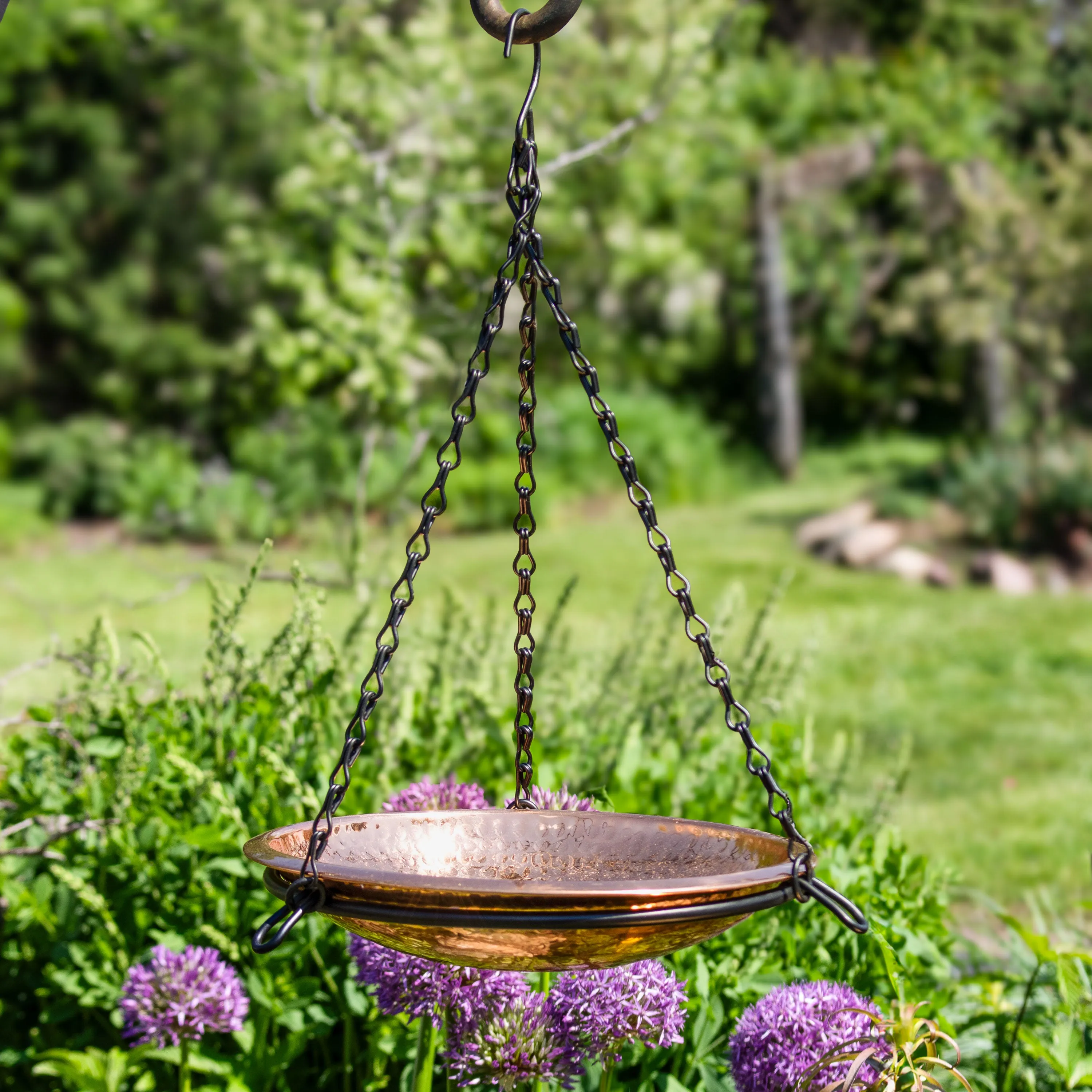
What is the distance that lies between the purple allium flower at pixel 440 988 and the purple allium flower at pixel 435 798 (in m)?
0.35

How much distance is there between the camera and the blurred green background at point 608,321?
566cm

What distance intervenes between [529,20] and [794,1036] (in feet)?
4.77

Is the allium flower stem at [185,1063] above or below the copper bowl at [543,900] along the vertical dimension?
below

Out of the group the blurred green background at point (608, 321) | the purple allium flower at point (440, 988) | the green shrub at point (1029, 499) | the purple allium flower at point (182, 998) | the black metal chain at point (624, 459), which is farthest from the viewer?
the green shrub at point (1029, 499)

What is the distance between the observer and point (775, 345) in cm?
1245

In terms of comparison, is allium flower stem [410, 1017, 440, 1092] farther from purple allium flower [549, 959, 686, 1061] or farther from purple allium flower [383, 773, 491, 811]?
purple allium flower [383, 773, 491, 811]

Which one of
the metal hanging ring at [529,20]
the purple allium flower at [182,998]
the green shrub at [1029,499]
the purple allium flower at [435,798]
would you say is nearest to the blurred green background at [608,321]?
the green shrub at [1029,499]

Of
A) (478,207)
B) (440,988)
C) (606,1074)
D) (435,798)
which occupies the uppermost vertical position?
(478,207)

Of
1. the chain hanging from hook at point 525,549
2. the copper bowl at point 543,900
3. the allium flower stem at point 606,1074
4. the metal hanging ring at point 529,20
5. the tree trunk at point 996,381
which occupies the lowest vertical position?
the allium flower stem at point 606,1074

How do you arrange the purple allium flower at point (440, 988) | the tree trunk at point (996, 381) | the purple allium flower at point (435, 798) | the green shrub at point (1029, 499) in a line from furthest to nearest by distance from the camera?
the tree trunk at point (996, 381) → the green shrub at point (1029, 499) → the purple allium flower at point (435, 798) → the purple allium flower at point (440, 988)

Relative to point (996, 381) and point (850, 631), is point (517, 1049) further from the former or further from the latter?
point (996, 381)

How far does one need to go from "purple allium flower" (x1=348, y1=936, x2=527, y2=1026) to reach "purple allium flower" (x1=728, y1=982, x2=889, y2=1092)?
323mm

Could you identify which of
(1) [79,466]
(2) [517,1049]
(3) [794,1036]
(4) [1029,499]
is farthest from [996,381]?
(2) [517,1049]

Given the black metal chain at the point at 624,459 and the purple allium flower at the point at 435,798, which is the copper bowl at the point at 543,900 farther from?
the purple allium flower at the point at 435,798
